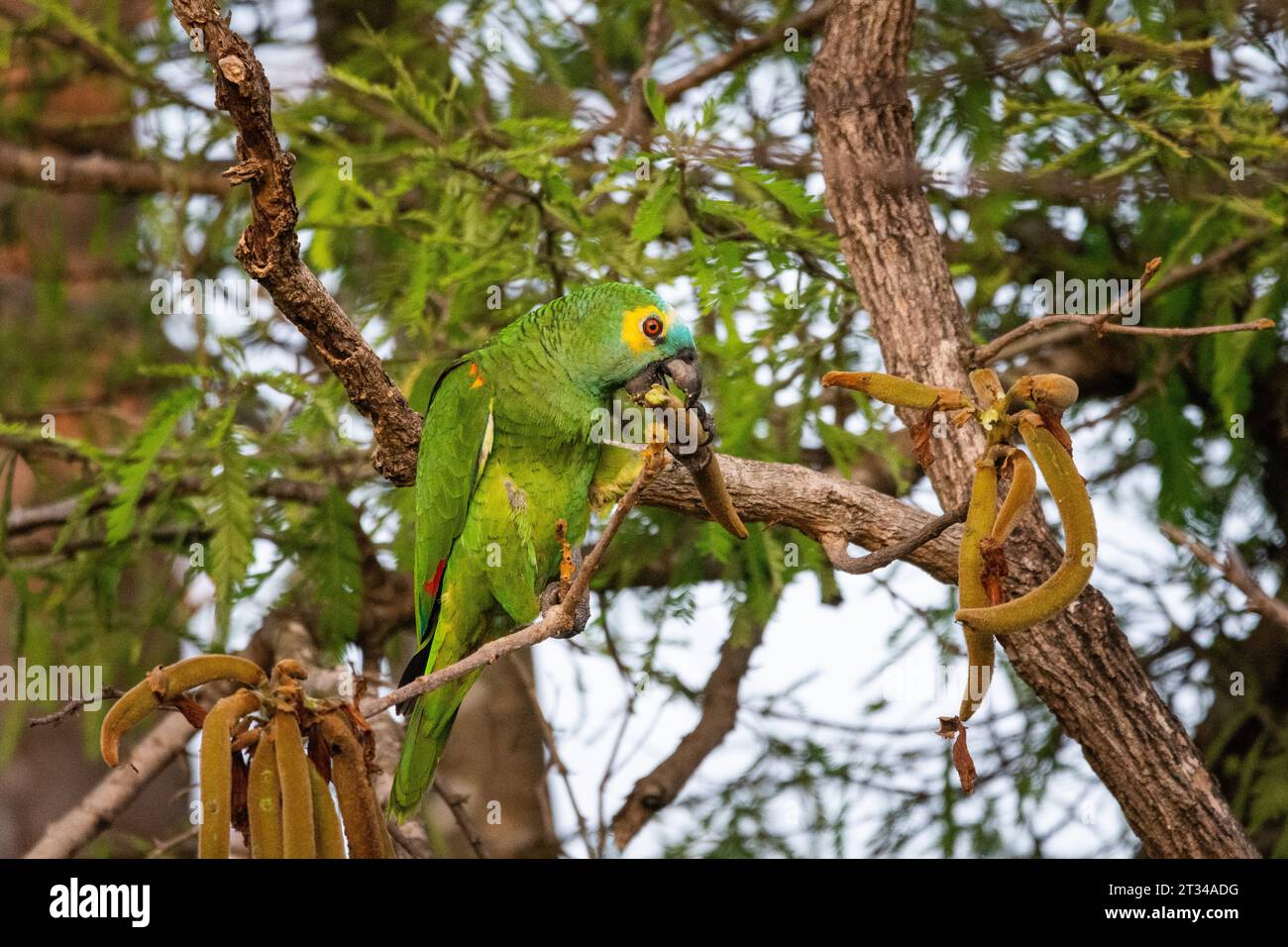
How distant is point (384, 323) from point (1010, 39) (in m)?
2.34

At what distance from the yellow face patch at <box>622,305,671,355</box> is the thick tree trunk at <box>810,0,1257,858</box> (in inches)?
22.6

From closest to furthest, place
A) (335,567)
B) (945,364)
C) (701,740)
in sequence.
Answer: (945,364)
(335,567)
(701,740)

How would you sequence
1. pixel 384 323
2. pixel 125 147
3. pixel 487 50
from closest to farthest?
1. pixel 384 323
2. pixel 487 50
3. pixel 125 147

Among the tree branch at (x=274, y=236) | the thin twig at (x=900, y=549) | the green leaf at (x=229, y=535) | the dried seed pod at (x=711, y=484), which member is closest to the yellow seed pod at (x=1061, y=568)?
the thin twig at (x=900, y=549)

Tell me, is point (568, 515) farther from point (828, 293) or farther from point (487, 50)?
point (487, 50)

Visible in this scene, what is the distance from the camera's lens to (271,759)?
7.37 ft

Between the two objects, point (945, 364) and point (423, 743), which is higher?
point (945, 364)

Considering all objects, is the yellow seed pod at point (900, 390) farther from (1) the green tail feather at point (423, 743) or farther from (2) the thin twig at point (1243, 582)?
(1) the green tail feather at point (423, 743)

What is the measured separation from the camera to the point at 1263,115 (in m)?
4.19

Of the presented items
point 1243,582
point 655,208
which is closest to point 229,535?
point 655,208

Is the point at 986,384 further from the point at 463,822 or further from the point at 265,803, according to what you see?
the point at 463,822

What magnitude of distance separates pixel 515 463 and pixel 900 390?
1539 mm

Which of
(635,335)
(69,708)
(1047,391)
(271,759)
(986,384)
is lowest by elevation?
(271,759)

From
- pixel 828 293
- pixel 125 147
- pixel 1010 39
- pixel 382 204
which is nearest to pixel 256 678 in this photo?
pixel 382 204
